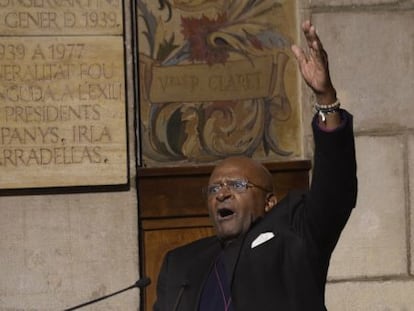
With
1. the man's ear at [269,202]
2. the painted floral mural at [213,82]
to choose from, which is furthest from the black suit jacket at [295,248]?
the painted floral mural at [213,82]

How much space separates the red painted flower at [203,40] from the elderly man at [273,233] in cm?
280

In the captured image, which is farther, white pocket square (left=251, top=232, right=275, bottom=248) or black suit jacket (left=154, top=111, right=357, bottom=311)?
white pocket square (left=251, top=232, right=275, bottom=248)

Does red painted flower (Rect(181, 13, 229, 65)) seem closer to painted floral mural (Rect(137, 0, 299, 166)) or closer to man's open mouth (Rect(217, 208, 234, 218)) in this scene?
painted floral mural (Rect(137, 0, 299, 166))

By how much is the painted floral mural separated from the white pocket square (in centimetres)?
302

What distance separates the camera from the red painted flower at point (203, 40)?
22.9ft

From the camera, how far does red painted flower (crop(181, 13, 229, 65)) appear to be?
698 centimetres

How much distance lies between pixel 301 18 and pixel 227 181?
9.90 ft

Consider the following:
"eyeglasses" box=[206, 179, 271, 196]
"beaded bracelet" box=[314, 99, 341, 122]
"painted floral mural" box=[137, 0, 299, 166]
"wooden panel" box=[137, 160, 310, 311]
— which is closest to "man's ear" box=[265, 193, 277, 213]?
"eyeglasses" box=[206, 179, 271, 196]

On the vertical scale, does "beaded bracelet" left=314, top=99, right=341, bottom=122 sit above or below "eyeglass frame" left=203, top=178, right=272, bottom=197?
above

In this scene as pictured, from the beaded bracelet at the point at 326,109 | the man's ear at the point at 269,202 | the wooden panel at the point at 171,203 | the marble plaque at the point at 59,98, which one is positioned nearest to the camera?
the beaded bracelet at the point at 326,109

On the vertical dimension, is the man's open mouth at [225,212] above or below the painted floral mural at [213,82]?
below

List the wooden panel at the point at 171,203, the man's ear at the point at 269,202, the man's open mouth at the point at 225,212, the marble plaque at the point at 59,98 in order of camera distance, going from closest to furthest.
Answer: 1. the man's open mouth at the point at 225,212
2. the man's ear at the point at 269,202
3. the marble plaque at the point at 59,98
4. the wooden panel at the point at 171,203

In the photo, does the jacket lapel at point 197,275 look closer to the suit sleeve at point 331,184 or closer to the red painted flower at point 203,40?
the suit sleeve at point 331,184

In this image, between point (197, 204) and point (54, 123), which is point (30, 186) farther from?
point (197, 204)
